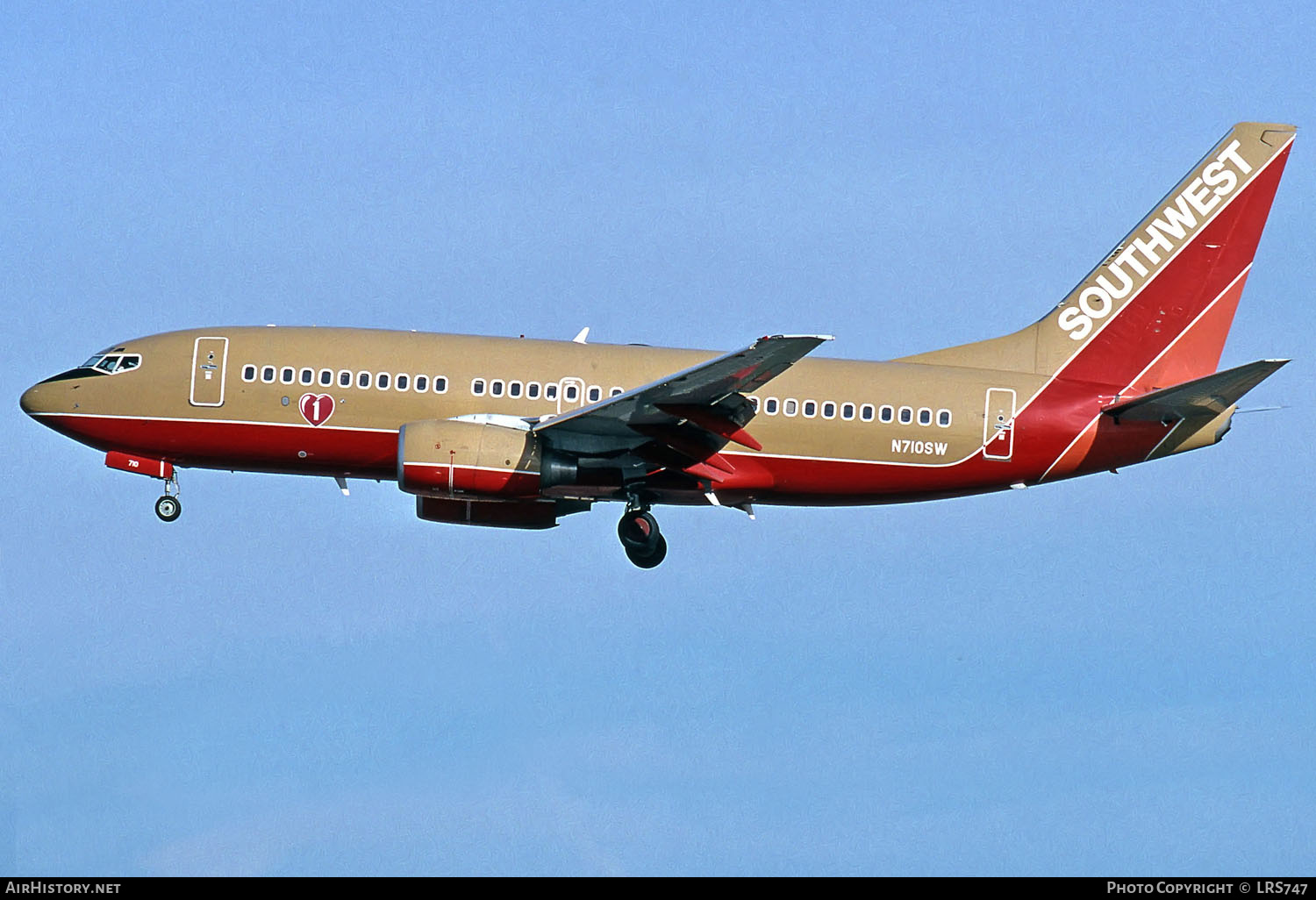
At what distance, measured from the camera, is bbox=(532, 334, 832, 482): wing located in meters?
42.4

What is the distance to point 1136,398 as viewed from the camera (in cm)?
4684

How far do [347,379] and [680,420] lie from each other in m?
8.16

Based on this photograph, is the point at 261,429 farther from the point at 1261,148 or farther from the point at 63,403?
Result: the point at 1261,148

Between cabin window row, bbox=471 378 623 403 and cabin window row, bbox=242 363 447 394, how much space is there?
0.87 meters

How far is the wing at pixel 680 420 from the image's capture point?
42.4 metres

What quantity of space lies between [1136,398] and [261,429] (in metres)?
20.8

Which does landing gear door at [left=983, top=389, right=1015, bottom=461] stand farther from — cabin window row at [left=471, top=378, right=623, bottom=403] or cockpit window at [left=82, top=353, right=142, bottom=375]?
cockpit window at [left=82, top=353, right=142, bottom=375]

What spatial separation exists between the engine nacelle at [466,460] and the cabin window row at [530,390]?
1481 mm

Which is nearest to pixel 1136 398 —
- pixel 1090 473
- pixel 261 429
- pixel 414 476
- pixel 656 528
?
pixel 1090 473

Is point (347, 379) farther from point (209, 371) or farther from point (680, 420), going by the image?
point (680, 420)

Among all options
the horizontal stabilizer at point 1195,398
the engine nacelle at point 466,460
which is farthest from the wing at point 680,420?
the horizontal stabilizer at point 1195,398

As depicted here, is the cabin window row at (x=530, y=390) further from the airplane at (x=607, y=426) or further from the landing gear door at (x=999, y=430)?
the landing gear door at (x=999, y=430)

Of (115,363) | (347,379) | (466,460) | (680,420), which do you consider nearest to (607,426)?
(680,420)

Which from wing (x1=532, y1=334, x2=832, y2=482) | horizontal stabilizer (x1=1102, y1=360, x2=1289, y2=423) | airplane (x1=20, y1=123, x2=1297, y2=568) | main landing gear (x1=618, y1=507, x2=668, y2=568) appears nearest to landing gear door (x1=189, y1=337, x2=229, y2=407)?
airplane (x1=20, y1=123, x2=1297, y2=568)
